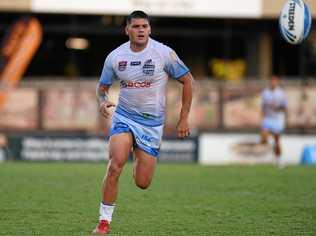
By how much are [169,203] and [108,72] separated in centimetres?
400

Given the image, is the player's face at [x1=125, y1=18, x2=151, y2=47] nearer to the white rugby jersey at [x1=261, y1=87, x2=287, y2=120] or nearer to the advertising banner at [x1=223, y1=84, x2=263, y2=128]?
the white rugby jersey at [x1=261, y1=87, x2=287, y2=120]

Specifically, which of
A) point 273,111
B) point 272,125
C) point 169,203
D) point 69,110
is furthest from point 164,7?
point 169,203

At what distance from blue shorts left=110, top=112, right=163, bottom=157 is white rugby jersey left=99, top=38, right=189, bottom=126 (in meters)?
0.06

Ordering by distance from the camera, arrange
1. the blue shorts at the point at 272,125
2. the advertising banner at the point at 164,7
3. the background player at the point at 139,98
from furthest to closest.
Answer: the advertising banner at the point at 164,7
the blue shorts at the point at 272,125
the background player at the point at 139,98

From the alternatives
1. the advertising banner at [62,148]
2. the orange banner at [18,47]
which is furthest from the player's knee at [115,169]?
the orange banner at [18,47]

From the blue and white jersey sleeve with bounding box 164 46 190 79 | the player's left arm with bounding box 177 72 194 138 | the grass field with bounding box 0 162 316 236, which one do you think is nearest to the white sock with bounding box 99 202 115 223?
the grass field with bounding box 0 162 316 236

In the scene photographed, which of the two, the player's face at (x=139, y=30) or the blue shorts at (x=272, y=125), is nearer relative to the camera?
the player's face at (x=139, y=30)

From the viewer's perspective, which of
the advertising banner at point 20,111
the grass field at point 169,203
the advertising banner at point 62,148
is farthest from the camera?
the advertising banner at point 20,111

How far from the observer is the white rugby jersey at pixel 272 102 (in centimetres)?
2666

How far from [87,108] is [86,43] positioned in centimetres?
722

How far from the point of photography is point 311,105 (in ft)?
104

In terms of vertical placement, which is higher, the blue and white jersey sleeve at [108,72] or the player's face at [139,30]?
the player's face at [139,30]

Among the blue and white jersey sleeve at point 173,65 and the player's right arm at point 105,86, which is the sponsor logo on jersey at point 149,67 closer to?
the blue and white jersey sleeve at point 173,65

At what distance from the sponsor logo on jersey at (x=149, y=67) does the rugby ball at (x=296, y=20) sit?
3071 mm
